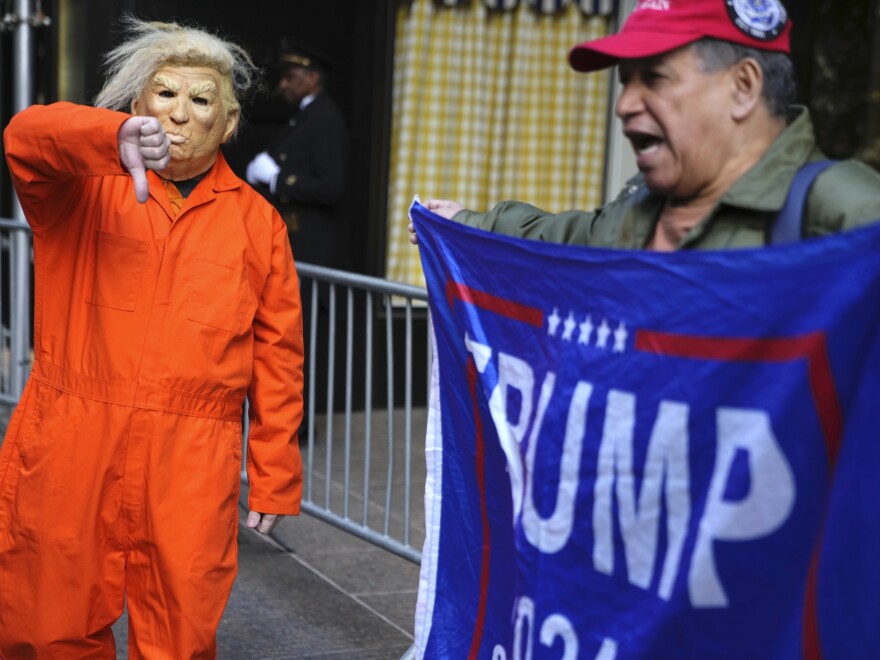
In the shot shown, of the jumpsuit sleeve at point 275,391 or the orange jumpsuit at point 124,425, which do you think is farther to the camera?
the jumpsuit sleeve at point 275,391

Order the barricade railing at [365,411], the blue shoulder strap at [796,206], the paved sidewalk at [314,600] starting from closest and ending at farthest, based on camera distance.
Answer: the blue shoulder strap at [796,206] → the paved sidewalk at [314,600] → the barricade railing at [365,411]

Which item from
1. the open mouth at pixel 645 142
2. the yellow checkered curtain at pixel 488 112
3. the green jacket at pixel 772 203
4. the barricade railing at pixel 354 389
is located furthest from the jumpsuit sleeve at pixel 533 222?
the yellow checkered curtain at pixel 488 112

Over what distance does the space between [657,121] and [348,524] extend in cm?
333

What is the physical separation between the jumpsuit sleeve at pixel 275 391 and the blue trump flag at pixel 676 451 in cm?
95

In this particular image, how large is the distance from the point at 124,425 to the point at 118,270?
0.38m

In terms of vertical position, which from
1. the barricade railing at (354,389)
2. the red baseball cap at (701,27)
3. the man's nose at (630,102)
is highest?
the red baseball cap at (701,27)

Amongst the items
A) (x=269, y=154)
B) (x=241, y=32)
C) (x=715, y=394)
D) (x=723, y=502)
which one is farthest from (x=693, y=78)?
(x=241, y=32)

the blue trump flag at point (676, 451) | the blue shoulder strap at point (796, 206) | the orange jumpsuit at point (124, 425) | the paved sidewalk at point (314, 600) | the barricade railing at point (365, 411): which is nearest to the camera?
the blue trump flag at point (676, 451)

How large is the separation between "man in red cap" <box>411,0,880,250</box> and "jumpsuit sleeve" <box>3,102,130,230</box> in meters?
1.24

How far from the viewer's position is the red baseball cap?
2.12 m

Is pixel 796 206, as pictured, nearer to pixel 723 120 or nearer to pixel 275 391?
pixel 723 120

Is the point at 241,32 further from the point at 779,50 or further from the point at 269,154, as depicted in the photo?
the point at 779,50

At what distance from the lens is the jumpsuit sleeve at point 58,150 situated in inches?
118

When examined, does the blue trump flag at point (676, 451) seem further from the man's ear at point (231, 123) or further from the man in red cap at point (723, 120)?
the man's ear at point (231, 123)
